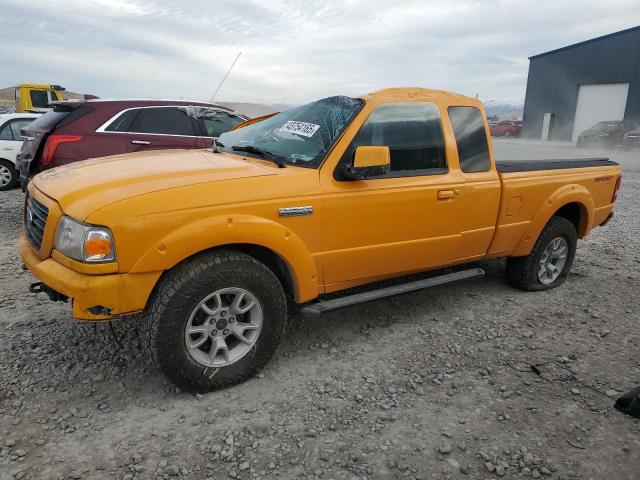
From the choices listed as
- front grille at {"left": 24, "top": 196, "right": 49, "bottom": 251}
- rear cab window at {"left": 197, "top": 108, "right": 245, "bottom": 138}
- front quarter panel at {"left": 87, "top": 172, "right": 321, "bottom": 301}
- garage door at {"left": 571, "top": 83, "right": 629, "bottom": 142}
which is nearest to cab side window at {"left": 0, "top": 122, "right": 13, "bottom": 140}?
rear cab window at {"left": 197, "top": 108, "right": 245, "bottom": 138}

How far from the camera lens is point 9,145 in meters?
9.42

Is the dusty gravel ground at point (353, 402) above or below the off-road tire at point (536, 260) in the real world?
below

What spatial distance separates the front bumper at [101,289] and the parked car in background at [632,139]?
2230cm

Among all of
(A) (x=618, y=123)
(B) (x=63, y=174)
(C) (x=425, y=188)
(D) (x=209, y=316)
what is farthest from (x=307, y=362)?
(A) (x=618, y=123)

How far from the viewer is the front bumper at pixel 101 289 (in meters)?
2.57

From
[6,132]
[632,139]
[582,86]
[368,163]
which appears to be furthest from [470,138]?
[582,86]

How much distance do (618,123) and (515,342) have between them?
22081mm

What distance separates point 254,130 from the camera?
13.4 ft

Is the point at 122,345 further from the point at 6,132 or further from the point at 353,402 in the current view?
the point at 6,132

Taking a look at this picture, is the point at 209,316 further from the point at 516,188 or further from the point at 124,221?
the point at 516,188

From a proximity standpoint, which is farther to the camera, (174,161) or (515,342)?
(515,342)

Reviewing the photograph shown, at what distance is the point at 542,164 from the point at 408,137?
1709 millimetres

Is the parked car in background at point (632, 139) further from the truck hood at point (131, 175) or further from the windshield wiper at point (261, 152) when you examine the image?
the truck hood at point (131, 175)

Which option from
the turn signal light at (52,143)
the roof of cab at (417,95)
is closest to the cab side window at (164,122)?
the turn signal light at (52,143)
